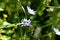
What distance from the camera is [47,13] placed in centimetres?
192

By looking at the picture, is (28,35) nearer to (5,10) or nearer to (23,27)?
(23,27)

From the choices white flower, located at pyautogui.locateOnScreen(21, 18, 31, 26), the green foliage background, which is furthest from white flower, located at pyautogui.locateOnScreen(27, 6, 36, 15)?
white flower, located at pyautogui.locateOnScreen(21, 18, 31, 26)

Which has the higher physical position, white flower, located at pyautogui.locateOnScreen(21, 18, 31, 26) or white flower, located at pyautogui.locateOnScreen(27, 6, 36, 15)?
white flower, located at pyautogui.locateOnScreen(27, 6, 36, 15)

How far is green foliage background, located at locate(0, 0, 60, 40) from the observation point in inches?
64.9

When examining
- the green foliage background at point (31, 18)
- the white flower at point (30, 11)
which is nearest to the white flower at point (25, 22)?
the green foliage background at point (31, 18)

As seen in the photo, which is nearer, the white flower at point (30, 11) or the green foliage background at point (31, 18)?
the green foliage background at point (31, 18)

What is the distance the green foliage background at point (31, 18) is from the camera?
64.9 inches

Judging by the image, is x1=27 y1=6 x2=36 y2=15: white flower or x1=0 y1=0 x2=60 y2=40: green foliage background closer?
x1=0 y1=0 x2=60 y2=40: green foliage background

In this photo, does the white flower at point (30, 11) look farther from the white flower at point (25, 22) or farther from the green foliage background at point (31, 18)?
the white flower at point (25, 22)

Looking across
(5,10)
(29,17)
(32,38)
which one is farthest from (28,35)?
(5,10)

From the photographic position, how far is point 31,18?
1.82m

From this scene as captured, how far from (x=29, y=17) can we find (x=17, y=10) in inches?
6.2

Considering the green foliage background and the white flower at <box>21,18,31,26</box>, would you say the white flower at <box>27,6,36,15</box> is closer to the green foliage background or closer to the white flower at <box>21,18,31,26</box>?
the green foliage background

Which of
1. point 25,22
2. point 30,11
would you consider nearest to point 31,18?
point 30,11
